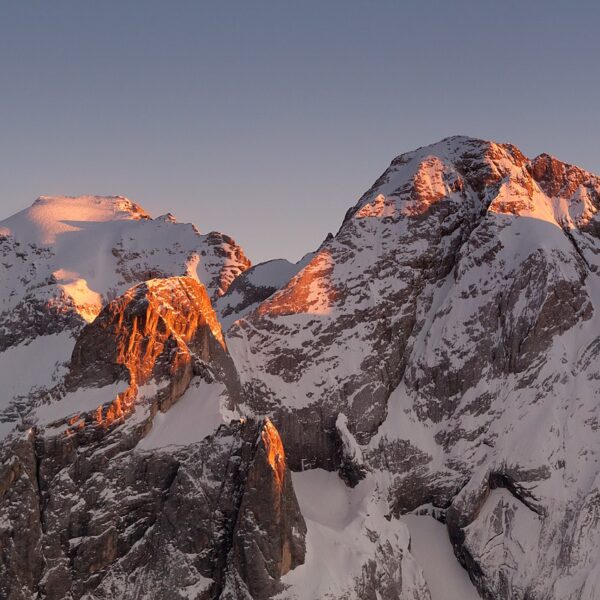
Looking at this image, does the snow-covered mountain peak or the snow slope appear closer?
the snow slope

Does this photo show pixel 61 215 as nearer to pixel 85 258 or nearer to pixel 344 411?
pixel 85 258

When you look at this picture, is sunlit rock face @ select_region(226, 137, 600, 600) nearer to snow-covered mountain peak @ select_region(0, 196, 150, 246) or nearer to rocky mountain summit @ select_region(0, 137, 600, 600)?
rocky mountain summit @ select_region(0, 137, 600, 600)

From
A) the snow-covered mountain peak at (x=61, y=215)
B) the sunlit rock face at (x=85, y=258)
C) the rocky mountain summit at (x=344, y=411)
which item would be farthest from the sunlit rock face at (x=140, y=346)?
the snow-covered mountain peak at (x=61, y=215)

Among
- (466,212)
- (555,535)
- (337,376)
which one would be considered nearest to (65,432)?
(337,376)

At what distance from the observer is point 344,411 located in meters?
83.9

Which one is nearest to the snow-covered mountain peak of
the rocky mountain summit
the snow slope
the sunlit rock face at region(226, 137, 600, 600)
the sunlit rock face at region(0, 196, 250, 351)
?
the sunlit rock face at region(0, 196, 250, 351)

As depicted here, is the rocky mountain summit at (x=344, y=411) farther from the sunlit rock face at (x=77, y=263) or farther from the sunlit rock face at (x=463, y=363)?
the sunlit rock face at (x=77, y=263)

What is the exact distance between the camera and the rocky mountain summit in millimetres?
67938

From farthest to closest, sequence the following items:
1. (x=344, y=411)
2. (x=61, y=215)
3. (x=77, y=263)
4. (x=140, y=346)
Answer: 1. (x=61, y=215)
2. (x=77, y=263)
3. (x=344, y=411)
4. (x=140, y=346)

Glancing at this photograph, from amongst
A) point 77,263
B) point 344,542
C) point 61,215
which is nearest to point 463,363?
point 344,542

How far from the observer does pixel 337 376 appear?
85375 millimetres

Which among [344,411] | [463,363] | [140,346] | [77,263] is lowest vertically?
[344,411]

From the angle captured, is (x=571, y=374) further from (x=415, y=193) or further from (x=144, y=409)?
(x=144, y=409)

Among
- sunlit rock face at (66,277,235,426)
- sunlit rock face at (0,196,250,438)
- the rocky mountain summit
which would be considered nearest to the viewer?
the rocky mountain summit
